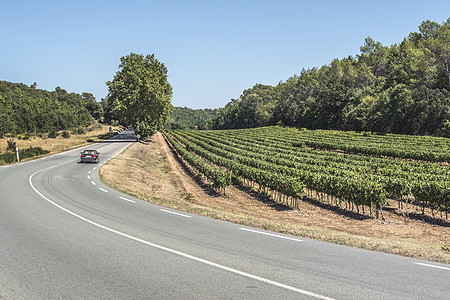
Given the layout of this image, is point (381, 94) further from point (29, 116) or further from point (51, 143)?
point (29, 116)

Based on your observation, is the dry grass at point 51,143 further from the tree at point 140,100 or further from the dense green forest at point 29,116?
the dense green forest at point 29,116

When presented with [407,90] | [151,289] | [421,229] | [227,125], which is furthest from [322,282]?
[227,125]

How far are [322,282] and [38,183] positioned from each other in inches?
826

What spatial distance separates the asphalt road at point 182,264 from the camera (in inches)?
234

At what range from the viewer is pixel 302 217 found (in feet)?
57.0

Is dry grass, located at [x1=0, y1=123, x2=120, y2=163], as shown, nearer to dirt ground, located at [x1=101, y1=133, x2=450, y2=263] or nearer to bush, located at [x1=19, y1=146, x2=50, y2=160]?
bush, located at [x1=19, y1=146, x2=50, y2=160]

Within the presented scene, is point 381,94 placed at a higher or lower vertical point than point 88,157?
higher

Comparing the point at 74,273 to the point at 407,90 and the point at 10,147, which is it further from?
the point at 407,90

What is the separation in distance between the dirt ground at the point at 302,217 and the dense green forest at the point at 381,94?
54.9 metres

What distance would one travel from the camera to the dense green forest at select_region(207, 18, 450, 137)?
67062 mm

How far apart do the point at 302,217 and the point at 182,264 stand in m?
11.5

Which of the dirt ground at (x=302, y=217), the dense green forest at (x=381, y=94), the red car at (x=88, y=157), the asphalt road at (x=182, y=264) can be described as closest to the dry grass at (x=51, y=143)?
the red car at (x=88, y=157)

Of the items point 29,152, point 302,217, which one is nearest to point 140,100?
point 29,152

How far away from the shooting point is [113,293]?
5.89 m
